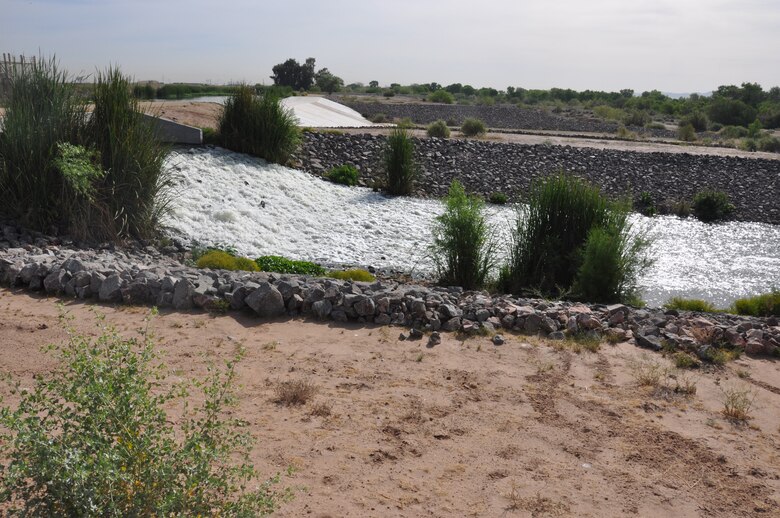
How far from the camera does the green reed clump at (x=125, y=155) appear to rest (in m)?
10.2

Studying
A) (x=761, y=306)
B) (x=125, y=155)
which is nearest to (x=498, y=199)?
(x=761, y=306)

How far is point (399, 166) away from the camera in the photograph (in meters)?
19.0

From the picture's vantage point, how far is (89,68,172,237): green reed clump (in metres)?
10.2

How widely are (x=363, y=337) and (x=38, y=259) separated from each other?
3.93m

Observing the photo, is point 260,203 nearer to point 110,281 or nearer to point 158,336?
point 110,281

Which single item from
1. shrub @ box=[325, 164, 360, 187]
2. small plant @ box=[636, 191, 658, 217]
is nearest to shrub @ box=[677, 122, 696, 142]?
small plant @ box=[636, 191, 658, 217]

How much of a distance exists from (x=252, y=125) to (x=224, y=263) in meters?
8.91

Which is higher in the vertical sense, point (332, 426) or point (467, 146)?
point (467, 146)

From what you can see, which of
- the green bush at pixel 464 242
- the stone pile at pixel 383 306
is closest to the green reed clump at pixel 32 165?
the stone pile at pixel 383 306

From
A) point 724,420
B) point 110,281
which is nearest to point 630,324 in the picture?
point 724,420

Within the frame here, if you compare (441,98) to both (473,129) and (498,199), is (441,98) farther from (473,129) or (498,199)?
(498,199)

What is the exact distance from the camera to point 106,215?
9953mm

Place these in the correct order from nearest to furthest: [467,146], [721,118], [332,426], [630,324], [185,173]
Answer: [332,426]
[630,324]
[185,173]
[467,146]
[721,118]

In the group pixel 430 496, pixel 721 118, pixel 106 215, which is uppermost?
pixel 721 118
